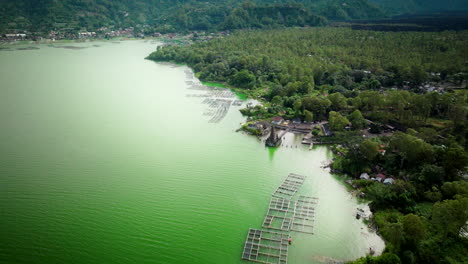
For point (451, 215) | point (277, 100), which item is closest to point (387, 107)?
point (277, 100)

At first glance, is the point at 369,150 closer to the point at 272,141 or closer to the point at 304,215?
the point at 304,215

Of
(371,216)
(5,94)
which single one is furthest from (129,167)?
(5,94)

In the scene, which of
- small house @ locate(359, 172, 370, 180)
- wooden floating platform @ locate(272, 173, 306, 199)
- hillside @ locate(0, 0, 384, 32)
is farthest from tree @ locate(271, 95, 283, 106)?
hillside @ locate(0, 0, 384, 32)

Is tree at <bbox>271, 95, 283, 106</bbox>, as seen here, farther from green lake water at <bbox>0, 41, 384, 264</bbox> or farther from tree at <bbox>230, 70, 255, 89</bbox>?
tree at <bbox>230, 70, 255, 89</bbox>

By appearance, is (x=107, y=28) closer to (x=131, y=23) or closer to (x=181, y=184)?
(x=131, y=23)

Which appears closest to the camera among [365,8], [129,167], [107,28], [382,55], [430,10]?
[129,167]
